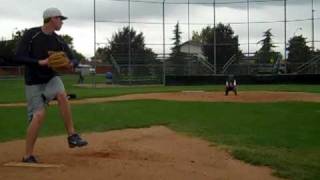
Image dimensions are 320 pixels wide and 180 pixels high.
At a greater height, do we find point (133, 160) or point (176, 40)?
point (176, 40)

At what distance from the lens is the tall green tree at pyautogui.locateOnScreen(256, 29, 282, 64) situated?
4659 cm

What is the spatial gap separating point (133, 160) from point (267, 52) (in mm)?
41710

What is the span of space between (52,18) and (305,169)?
→ 139 inches

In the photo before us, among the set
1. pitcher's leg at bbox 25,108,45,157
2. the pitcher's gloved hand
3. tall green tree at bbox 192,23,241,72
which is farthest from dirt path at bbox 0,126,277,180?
tall green tree at bbox 192,23,241,72

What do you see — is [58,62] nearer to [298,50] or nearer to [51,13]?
[51,13]

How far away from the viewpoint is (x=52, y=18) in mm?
7203

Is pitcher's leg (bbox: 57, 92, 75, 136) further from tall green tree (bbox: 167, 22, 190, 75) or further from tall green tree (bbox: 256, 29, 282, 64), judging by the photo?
tall green tree (bbox: 256, 29, 282, 64)

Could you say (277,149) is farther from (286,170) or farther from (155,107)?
(155,107)

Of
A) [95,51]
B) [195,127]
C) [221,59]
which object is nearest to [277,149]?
[195,127]

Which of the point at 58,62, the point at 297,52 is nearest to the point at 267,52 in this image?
the point at 297,52

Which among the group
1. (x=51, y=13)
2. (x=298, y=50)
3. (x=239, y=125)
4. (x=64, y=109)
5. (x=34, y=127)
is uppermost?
(x=298, y=50)

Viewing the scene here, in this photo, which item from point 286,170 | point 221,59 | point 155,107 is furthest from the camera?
point 221,59

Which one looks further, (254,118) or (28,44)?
(254,118)

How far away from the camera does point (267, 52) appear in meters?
47.7
